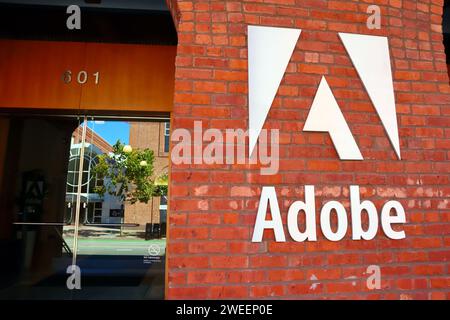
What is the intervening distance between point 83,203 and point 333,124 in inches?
184

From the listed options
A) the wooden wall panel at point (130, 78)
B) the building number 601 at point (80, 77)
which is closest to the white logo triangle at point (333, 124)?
the wooden wall panel at point (130, 78)

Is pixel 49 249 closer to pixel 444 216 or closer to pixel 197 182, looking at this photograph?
pixel 197 182

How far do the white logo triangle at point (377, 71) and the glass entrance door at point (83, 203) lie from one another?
150 inches

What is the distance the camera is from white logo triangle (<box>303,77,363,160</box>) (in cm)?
193

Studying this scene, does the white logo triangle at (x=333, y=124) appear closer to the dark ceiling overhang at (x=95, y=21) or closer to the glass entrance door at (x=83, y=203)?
the dark ceiling overhang at (x=95, y=21)

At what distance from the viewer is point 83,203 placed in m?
5.29

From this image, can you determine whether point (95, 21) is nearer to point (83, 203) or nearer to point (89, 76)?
point (89, 76)

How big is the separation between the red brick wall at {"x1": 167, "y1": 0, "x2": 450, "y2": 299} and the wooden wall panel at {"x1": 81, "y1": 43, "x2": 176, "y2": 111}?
10.2 ft

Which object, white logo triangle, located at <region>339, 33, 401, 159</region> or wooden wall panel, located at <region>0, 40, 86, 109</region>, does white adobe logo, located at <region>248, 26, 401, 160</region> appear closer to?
white logo triangle, located at <region>339, 33, 401, 159</region>

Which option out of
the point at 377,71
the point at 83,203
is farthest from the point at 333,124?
the point at 83,203

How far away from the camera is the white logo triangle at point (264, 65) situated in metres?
1.89

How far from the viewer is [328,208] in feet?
6.11

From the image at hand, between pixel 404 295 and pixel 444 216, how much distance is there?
0.56 m
